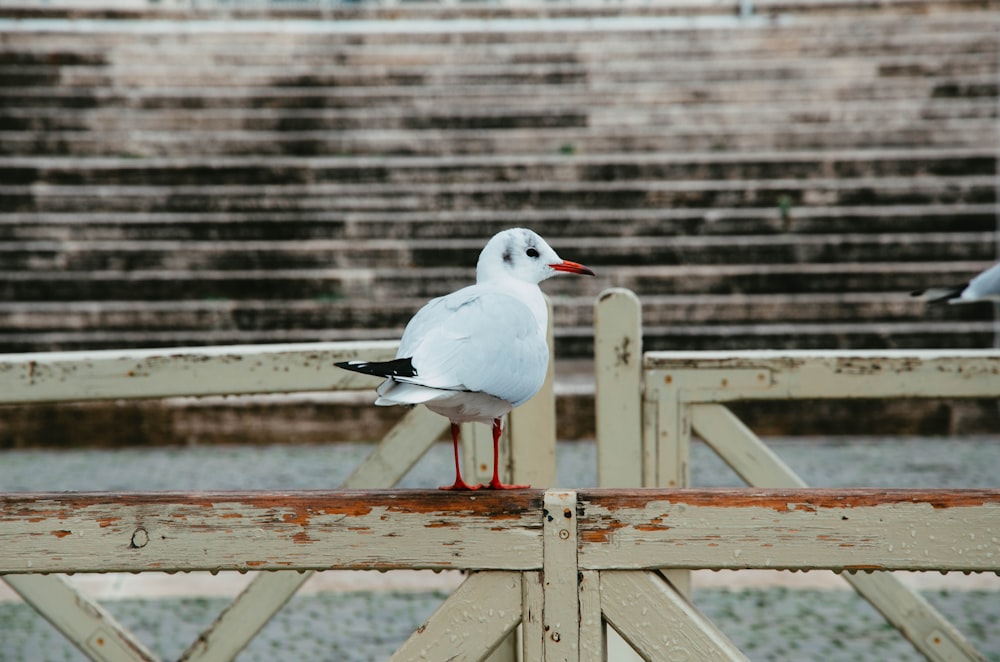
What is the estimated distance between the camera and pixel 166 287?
332 inches

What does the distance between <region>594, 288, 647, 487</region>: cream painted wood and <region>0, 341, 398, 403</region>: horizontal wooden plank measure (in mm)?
504

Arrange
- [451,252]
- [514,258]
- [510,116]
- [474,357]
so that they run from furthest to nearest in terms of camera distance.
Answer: [510,116], [451,252], [514,258], [474,357]

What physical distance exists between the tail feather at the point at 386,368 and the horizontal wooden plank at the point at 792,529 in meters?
0.31

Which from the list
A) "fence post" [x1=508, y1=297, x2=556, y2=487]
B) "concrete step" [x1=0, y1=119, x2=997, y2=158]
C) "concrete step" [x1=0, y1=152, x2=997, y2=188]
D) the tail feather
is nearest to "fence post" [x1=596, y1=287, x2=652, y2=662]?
"fence post" [x1=508, y1=297, x2=556, y2=487]

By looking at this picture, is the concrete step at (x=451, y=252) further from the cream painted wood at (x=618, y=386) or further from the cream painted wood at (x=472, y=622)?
the cream painted wood at (x=472, y=622)

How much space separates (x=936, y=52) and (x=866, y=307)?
12.2 ft

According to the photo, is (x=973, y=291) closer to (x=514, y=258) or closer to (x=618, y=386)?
(x=618, y=386)

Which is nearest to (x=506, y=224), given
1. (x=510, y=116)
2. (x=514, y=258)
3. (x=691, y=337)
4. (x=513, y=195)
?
(x=513, y=195)

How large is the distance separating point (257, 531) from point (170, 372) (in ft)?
3.68

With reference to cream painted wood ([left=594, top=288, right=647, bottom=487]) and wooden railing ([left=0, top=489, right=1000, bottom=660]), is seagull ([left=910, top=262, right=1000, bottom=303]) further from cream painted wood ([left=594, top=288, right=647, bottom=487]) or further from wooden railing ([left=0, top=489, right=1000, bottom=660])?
wooden railing ([left=0, top=489, right=1000, bottom=660])

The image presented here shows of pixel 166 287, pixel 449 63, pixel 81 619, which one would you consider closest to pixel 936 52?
pixel 449 63

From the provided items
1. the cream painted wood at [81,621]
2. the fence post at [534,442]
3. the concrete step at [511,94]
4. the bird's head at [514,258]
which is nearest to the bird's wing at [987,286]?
the fence post at [534,442]

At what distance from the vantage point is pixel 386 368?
1.60m

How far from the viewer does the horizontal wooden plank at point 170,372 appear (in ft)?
8.64
